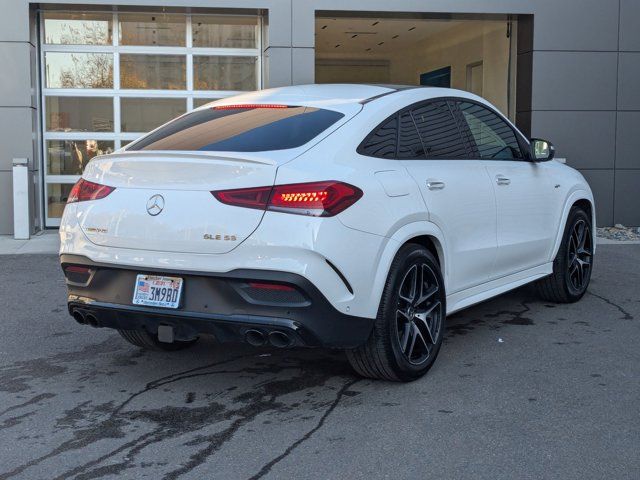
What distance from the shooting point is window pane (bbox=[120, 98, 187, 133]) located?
1312 centimetres

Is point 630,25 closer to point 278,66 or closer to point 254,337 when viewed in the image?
point 278,66

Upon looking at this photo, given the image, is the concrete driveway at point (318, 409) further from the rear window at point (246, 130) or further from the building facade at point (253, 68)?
the building facade at point (253, 68)

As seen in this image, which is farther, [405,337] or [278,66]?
[278,66]

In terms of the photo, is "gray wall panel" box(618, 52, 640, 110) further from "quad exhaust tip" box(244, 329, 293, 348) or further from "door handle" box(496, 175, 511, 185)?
"quad exhaust tip" box(244, 329, 293, 348)

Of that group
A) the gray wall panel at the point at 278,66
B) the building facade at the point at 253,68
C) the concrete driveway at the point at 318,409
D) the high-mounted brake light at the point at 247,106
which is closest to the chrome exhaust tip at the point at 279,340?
the concrete driveway at the point at 318,409

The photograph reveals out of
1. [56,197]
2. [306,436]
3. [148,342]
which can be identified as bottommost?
[306,436]

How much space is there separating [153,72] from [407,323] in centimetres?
943

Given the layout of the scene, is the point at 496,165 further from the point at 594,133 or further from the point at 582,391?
the point at 594,133

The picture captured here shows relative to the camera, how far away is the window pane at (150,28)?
13.0 metres

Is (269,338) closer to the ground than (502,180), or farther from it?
closer to the ground

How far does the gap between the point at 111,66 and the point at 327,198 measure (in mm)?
9798

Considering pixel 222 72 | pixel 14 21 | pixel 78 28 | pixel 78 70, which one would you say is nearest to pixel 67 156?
pixel 78 70

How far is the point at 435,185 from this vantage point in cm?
501

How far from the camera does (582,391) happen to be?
4680 millimetres
